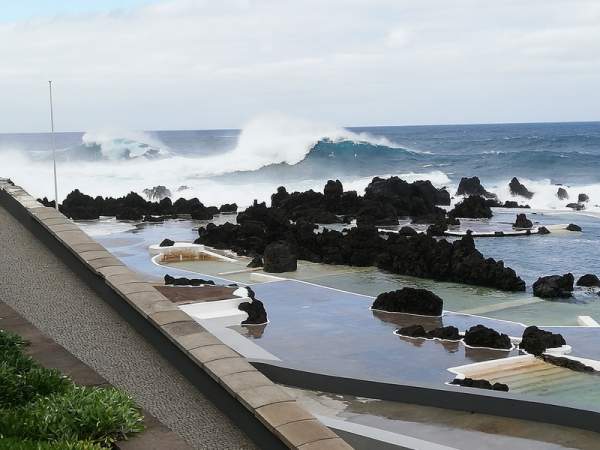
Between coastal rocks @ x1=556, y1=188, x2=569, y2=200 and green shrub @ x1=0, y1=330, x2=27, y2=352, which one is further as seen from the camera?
coastal rocks @ x1=556, y1=188, x2=569, y2=200

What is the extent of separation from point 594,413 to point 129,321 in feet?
15.4

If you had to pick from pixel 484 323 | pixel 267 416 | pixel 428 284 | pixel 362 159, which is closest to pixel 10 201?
pixel 267 416

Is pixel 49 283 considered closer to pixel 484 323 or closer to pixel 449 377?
pixel 449 377

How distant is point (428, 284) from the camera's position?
72.2 feet

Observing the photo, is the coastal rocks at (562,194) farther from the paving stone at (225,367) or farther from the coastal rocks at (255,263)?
the paving stone at (225,367)

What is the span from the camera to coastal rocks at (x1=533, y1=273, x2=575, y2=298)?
63.9 ft

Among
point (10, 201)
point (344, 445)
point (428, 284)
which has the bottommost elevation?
point (428, 284)

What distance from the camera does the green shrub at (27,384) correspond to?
4.14 m

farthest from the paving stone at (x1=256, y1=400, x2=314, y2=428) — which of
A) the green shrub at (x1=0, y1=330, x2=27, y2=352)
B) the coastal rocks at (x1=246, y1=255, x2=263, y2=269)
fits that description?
Answer: the coastal rocks at (x1=246, y1=255, x2=263, y2=269)

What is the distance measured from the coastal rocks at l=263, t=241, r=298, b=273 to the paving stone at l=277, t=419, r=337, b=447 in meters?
18.4

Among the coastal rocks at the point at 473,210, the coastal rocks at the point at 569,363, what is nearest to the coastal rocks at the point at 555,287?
the coastal rocks at the point at 569,363

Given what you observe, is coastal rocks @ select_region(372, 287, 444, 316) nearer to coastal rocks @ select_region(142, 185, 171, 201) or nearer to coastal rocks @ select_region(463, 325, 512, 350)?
coastal rocks @ select_region(463, 325, 512, 350)

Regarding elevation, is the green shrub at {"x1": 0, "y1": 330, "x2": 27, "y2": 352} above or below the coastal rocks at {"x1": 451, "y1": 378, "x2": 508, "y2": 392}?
above

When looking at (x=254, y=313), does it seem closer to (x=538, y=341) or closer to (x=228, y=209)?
(x=538, y=341)
